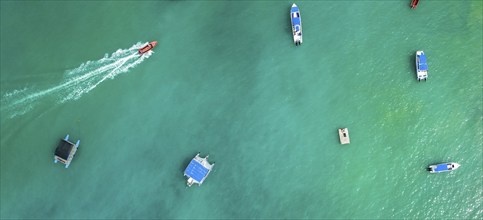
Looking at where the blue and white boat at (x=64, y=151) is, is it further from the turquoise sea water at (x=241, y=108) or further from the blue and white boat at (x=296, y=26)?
the blue and white boat at (x=296, y=26)

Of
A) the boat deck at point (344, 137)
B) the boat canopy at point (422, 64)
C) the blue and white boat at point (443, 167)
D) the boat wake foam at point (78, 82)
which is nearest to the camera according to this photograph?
the blue and white boat at point (443, 167)

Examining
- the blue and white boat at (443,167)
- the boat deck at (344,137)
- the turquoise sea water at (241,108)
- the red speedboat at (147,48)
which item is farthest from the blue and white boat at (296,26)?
the blue and white boat at (443,167)

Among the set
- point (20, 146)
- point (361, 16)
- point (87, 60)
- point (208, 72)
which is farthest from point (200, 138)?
point (361, 16)

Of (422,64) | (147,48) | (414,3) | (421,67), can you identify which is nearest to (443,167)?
(421,67)

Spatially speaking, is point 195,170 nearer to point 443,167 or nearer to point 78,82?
point 78,82

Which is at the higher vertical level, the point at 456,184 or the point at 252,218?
the point at 456,184

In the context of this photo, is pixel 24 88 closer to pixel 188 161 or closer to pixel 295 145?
pixel 188 161

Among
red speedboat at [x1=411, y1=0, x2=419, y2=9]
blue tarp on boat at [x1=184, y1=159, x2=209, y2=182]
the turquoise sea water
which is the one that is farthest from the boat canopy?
blue tarp on boat at [x1=184, y1=159, x2=209, y2=182]
